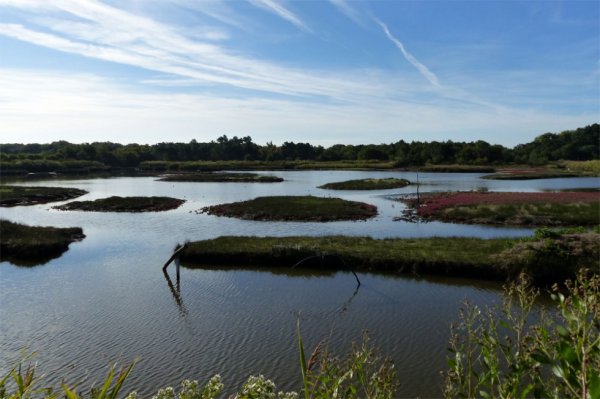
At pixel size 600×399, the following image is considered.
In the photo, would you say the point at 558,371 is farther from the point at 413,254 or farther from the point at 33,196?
the point at 33,196

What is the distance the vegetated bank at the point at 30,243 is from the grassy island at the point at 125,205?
807 inches

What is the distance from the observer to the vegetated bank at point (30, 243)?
34.7m

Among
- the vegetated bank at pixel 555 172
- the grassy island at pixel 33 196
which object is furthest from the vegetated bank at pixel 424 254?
the vegetated bank at pixel 555 172

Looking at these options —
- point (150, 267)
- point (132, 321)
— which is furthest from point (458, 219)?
point (132, 321)

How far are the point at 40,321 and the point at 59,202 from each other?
59509 mm

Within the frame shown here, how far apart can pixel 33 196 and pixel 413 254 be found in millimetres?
72573

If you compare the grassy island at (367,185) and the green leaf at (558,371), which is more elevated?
the green leaf at (558,371)

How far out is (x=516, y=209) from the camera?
5278 cm

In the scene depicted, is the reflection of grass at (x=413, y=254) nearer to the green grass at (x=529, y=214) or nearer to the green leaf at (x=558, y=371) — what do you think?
the green grass at (x=529, y=214)

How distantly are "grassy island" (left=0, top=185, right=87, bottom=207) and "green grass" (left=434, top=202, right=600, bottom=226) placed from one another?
215 ft

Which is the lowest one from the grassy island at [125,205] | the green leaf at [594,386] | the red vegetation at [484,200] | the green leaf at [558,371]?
the grassy island at [125,205]

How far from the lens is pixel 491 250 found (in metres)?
29.6

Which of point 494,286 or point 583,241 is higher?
point 583,241

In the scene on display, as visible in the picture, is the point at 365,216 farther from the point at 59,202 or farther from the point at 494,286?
the point at 59,202
